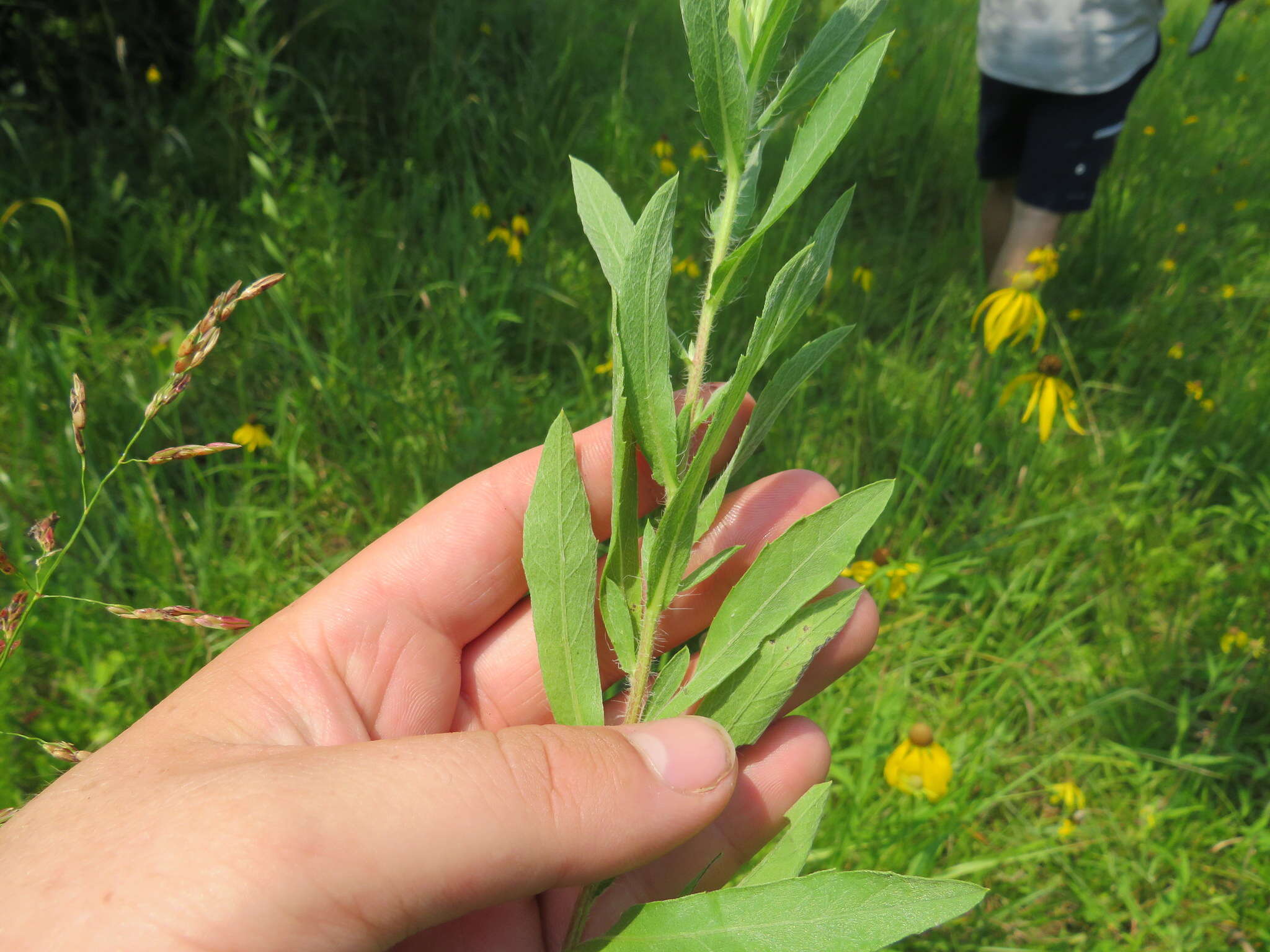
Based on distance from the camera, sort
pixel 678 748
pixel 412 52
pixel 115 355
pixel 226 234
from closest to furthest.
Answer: pixel 678 748
pixel 115 355
pixel 226 234
pixel 412 52

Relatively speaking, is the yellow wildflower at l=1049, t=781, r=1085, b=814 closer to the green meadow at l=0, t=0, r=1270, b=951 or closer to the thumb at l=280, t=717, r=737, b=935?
the green meadow at l=0, t=0, r=1270, b=951

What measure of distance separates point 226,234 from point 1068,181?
305 centimetres

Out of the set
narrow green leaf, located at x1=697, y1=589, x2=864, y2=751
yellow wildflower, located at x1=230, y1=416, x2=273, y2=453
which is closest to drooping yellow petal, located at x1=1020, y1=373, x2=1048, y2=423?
narrow green leaf, located at x1=697, y1=589, x2=864, y2=751

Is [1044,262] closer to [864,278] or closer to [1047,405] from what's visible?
[864,278]

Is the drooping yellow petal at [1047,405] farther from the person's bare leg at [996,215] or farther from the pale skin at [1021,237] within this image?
the person's bare leg at [996,215]

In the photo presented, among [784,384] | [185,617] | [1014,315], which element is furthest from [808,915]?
[1014,315]

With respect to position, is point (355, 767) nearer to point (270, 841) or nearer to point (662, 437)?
point (270, 841)

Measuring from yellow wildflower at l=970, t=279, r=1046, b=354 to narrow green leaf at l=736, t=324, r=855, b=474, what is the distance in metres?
1.43

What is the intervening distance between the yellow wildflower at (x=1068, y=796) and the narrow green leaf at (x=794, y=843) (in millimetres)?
1007

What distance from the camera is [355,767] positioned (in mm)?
933

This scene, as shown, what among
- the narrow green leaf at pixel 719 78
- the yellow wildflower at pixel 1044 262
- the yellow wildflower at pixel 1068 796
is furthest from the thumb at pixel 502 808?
the yellow wildflower at pixel 1044 262

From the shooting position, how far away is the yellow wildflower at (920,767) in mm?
1648

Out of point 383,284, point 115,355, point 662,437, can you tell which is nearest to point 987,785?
point 662,437

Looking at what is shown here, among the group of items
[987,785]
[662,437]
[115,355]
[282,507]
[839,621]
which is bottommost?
[987,785]
